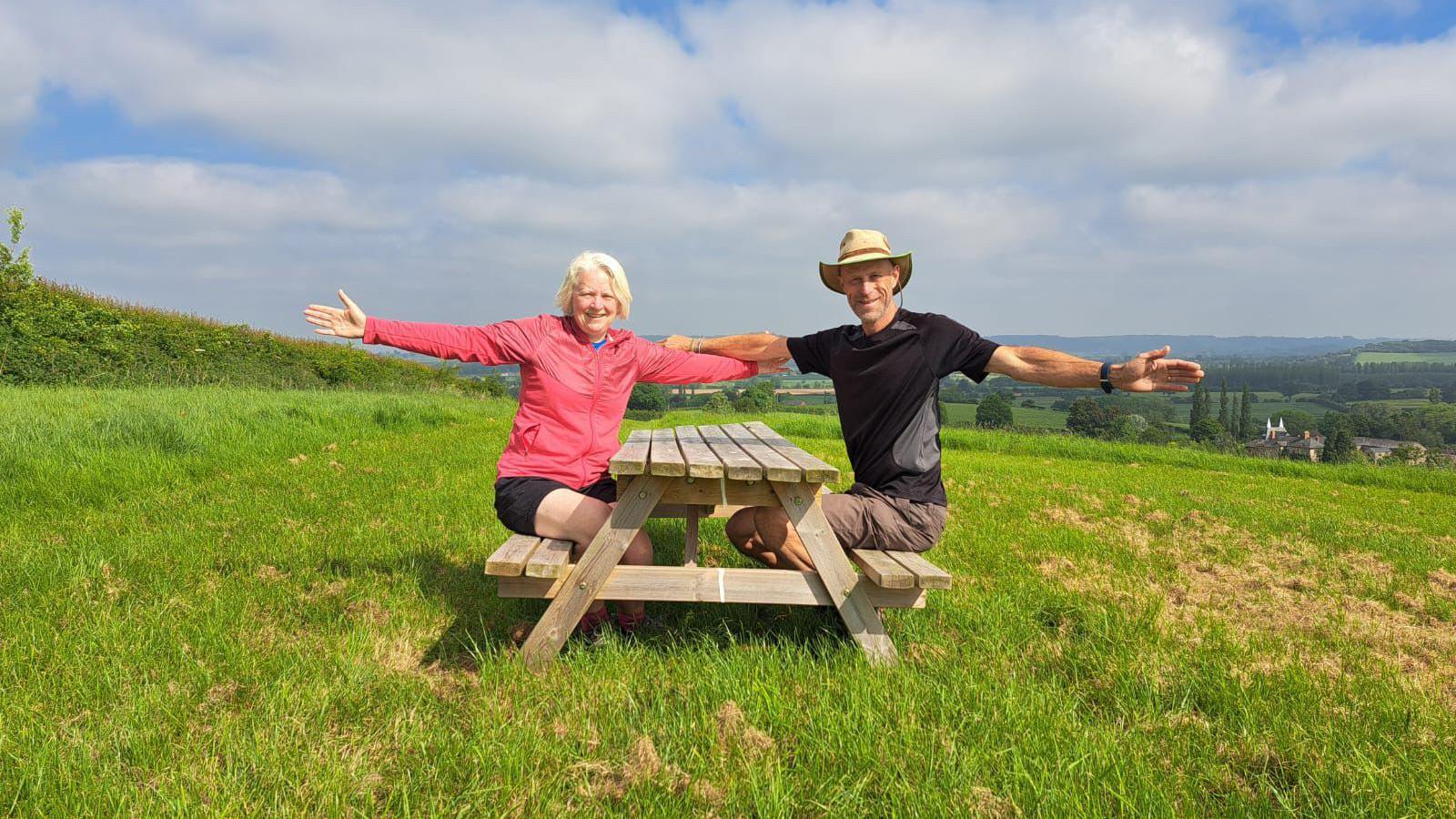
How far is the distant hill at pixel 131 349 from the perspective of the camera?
16.1 metres

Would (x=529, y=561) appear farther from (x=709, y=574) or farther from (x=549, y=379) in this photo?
(x=549, y=379)

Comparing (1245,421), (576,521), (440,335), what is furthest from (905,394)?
(1245,421)

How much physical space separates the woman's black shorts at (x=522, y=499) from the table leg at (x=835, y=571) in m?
1.19

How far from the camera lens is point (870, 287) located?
13.2ft

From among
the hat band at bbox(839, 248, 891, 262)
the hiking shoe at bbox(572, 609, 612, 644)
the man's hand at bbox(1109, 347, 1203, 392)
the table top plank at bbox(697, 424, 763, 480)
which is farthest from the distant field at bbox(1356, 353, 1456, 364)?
the hiking shoe at bbox(572, 609, 612, 644)

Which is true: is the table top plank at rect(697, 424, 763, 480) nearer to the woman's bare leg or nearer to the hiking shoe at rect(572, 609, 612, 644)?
the woman's bare leg

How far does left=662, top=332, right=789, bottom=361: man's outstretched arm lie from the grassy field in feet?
5.33

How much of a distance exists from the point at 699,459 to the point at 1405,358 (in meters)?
259

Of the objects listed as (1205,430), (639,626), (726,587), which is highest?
(726,587)

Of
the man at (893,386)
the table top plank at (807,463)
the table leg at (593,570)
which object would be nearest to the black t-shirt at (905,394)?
the man at (893,386)

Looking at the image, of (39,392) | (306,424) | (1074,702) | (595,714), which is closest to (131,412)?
(306,424)

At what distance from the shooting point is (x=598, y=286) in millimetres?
4070

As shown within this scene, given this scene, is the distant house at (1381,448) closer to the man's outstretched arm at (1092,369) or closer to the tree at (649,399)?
the man's outstretched arm at (1092,369)

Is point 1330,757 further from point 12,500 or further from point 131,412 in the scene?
point 131,412
